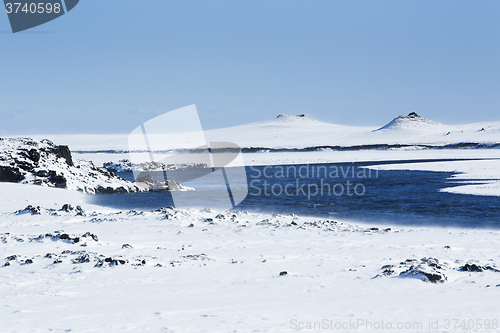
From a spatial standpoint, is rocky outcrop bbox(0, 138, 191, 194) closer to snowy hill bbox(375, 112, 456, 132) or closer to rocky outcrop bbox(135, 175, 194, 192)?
rocky outcrop bbox(135, 175, 194, 192)

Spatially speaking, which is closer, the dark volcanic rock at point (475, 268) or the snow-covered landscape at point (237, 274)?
the snow-covered landscape at point (237, 274)

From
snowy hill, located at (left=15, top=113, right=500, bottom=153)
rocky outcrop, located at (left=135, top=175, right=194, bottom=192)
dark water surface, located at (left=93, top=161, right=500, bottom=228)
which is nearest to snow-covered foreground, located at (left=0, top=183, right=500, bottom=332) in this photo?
dark water surface, located at (left=93, top=161, right=500, bottom=228)

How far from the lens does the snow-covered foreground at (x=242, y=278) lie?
541 centimetres

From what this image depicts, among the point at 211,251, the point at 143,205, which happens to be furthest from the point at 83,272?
the point at 143,205

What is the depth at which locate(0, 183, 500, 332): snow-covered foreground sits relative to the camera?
5.41m

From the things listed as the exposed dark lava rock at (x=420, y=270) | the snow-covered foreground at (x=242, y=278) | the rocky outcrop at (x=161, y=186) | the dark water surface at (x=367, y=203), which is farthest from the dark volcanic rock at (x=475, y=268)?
the rocky outcrop at (x=161, y=186)

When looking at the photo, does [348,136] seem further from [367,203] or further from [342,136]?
[367,203]

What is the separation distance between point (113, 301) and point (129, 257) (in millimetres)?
2569

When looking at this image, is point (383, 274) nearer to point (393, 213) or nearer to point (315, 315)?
point (315, 315)

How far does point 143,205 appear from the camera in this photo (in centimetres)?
1991

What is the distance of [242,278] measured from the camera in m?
7.59

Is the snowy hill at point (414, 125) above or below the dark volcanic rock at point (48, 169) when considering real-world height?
below

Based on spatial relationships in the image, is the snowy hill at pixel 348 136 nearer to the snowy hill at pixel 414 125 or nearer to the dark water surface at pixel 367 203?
the snowy hill at pixel 414 125

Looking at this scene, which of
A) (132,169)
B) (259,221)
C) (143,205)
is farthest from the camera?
(132,169)
